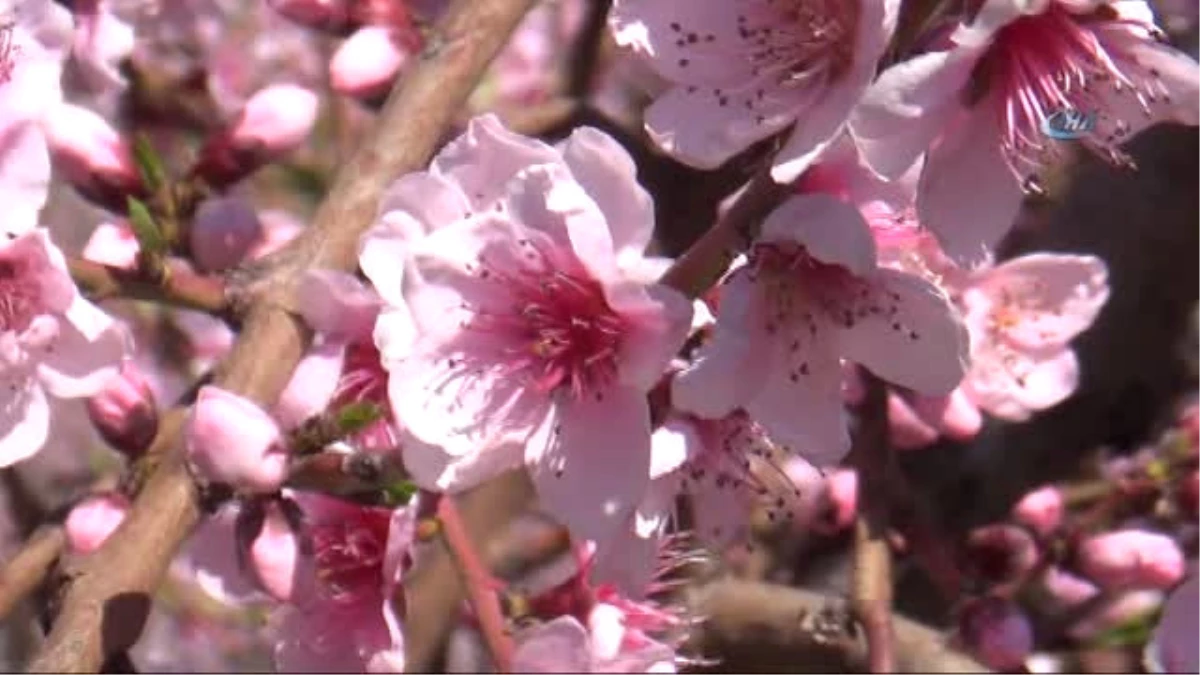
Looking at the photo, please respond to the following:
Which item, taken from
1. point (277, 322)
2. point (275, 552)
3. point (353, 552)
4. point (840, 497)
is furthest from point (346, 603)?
point (840, 497)

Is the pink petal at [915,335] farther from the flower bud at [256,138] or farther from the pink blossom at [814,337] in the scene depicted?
the flower bud at [256,138]

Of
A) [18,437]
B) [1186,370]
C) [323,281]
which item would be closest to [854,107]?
[323,281]

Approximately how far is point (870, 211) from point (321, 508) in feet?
2.09

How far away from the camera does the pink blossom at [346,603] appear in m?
1.99

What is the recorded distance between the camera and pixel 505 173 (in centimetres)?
170

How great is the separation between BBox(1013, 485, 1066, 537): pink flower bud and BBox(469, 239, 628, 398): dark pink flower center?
2.85 ft

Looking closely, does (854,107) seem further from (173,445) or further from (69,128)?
(69,128)

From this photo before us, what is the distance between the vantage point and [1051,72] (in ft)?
5.42

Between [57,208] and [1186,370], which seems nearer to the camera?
[1186,370]

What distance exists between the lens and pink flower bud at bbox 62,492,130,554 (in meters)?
1.81

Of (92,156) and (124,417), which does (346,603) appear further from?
(92,156)

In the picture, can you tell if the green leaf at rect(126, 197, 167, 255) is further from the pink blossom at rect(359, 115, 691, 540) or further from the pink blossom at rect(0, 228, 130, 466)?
the pink blossom at rect(359, 115, 691, 540)

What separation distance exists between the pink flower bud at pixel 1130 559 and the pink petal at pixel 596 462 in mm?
896

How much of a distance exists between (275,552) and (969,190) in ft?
2.16
